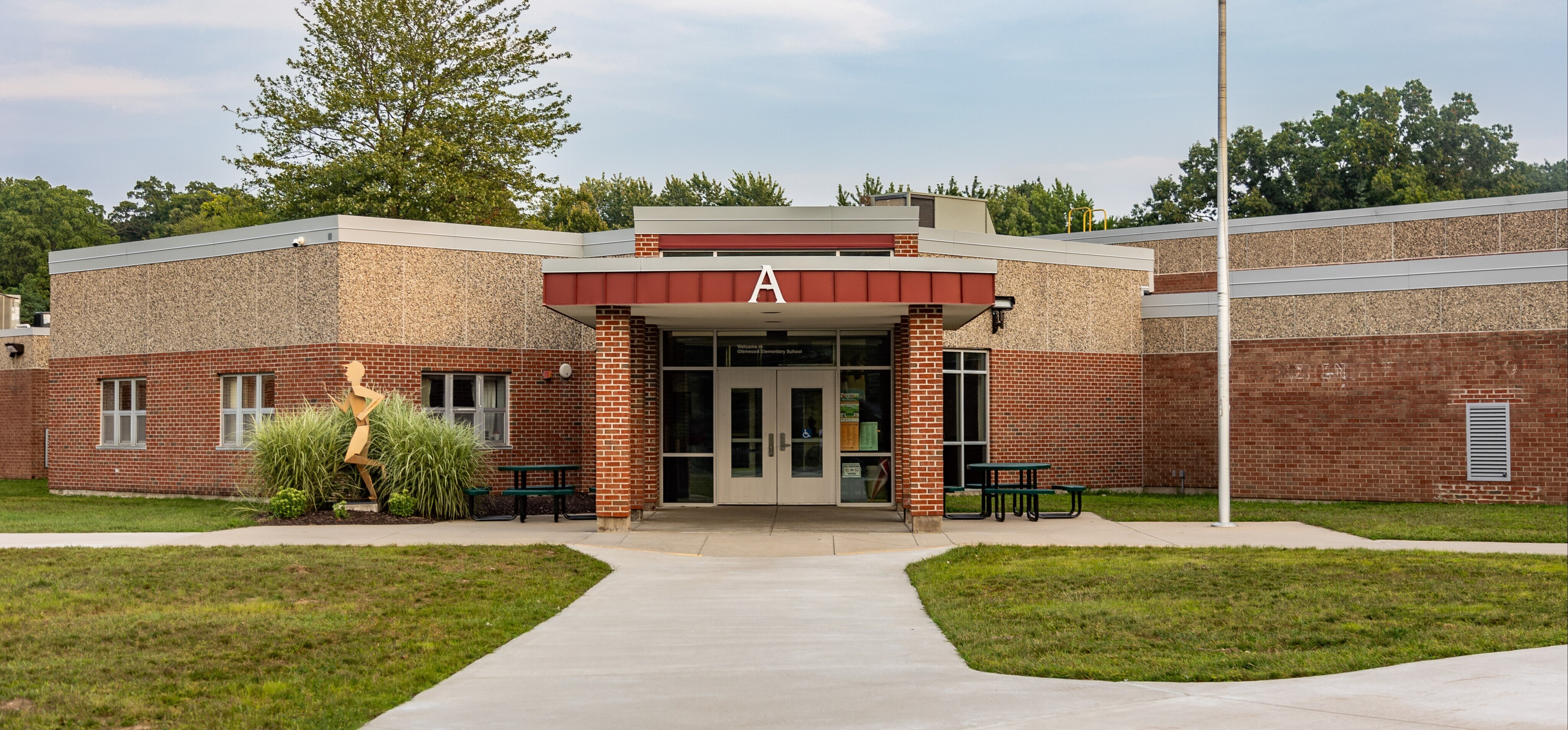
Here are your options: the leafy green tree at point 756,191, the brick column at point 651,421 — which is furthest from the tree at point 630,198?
the brick column at point 651,421

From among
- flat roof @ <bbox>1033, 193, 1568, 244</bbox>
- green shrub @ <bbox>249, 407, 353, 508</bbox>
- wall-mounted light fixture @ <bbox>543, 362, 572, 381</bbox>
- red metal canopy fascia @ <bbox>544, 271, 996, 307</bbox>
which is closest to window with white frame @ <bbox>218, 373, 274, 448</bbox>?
→ green shrub @ <bbox>249, 407, 353, 508</bbox>

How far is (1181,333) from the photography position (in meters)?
22.7

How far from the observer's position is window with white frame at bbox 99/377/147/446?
74.5 ft

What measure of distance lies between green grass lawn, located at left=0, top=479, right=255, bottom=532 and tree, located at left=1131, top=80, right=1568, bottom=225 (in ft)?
140

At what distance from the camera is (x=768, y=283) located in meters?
14.5

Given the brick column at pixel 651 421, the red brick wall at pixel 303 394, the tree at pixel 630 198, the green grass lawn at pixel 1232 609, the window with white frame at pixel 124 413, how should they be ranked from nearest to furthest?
the green grass lawn at pixel 1232 609 < the brick column at pixel 651 421 < the red brick wall at pixel 303 394 < the window with white frame at pixel 124 413 < the tree at pixel 630 198

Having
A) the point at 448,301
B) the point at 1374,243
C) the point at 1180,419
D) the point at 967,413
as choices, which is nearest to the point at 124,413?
the point at 448,301

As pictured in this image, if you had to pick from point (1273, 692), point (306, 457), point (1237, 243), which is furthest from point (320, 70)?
point (1273, 692)

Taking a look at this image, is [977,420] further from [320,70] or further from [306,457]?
[320,70]

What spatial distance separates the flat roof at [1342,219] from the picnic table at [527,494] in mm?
10732

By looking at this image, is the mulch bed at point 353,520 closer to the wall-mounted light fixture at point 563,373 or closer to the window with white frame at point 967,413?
the wall-mounted light fixture at point 563,373

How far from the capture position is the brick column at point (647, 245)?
19.0m

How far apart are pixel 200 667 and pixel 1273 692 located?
6290 mm

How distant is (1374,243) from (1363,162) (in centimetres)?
3027
